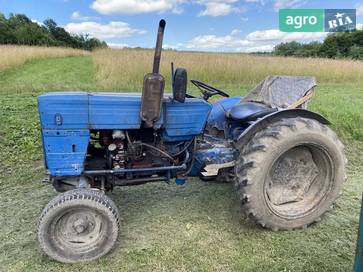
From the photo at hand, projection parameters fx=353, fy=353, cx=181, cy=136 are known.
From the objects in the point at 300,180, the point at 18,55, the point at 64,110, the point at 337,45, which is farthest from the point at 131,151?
the point at 337,45

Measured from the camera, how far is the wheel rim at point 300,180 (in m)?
2.93

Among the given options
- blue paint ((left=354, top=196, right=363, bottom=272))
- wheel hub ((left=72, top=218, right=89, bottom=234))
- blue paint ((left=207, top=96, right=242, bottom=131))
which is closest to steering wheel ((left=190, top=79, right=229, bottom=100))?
blue paint ((left=207, top=96, right=242, bottom=131))

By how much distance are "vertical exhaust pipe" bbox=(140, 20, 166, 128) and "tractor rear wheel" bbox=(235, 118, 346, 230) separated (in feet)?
2.50

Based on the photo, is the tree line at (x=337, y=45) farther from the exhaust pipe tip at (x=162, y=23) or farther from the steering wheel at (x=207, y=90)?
the exhaust pipe tip at (x=162, y=23)

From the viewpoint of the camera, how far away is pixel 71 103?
8.09 ft

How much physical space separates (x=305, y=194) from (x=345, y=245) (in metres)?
0.52

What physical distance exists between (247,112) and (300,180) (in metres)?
0.75

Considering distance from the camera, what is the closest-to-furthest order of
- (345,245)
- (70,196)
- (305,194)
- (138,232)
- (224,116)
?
(70,196), (345,245), (138,232), (305,194), (224,116)

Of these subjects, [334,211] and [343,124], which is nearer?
[334,211]

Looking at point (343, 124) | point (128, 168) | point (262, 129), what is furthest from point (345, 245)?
point (343, 124)

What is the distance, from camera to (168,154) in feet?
9.50

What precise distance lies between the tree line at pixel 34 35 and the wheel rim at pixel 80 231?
90.2ft

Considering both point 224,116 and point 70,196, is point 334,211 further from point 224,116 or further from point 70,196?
point 70,196

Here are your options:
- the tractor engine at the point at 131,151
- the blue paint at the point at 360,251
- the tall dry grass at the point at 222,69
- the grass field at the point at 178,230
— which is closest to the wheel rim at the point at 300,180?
the grass field at the point at 178,230
